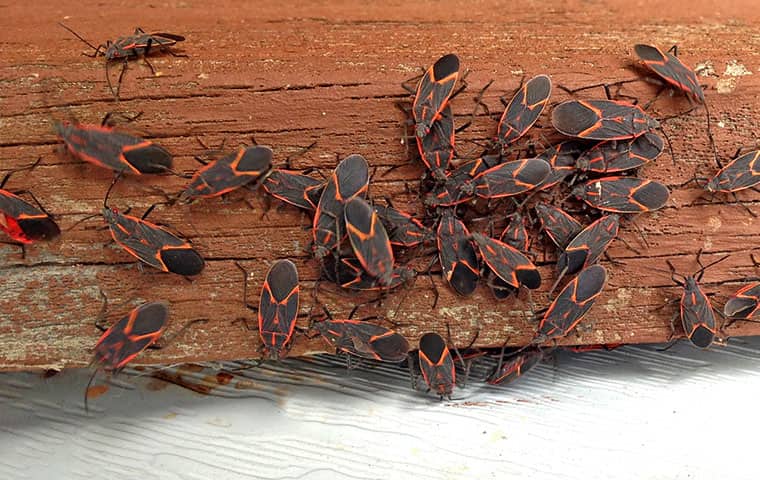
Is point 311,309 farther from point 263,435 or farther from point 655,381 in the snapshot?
point 655,381

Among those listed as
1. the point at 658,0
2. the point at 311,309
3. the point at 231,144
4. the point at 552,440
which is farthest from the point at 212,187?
the point at 658,0

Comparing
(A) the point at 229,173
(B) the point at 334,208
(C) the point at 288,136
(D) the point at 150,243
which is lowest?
(D) the point at 150,243

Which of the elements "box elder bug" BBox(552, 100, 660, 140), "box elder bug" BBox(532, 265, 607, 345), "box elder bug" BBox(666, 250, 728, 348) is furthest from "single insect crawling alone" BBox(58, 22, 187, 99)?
"box elder bug" BBox(666, 250, 728, 348)

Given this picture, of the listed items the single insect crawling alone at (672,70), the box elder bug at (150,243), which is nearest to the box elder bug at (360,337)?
the box elder bug at (150,243)

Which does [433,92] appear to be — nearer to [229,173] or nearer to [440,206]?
[440,206]

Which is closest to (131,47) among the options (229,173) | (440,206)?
(229,173)

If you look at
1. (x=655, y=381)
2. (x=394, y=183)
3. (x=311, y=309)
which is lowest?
(x=655, y=381)

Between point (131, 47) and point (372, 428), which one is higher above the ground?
point (131, 47)

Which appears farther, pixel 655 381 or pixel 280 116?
pixel 655 381
